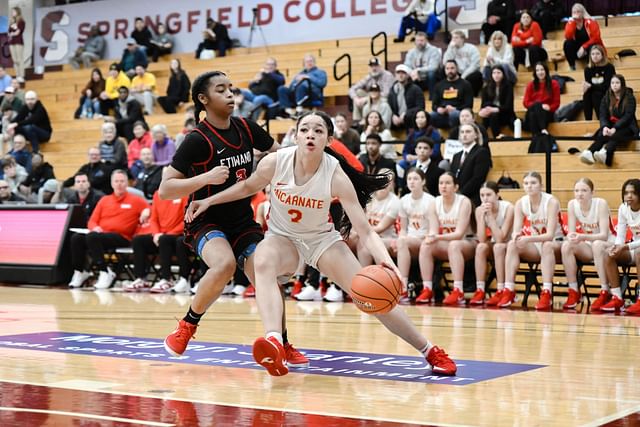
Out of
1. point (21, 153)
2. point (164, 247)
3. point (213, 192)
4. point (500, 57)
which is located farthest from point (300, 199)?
point (21, 153)

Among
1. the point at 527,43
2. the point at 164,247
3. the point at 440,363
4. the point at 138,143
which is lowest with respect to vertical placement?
the point at 440,363

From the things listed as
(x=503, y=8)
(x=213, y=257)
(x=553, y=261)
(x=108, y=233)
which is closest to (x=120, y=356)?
(x=213, y=257)

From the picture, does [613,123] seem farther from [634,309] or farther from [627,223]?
[634,309]

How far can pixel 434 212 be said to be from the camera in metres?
10.9

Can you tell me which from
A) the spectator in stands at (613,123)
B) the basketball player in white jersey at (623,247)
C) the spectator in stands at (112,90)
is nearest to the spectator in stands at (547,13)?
the spectator in stands at (613,123)

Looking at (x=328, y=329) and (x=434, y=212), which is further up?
(x=434, y=212)

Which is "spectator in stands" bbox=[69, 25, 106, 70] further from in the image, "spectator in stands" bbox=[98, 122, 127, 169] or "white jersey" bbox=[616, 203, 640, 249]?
"white jersey" bbox=[616, 203, 640, 249]

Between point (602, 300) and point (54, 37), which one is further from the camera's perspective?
point (54, 37)

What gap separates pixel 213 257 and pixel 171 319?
3.23m

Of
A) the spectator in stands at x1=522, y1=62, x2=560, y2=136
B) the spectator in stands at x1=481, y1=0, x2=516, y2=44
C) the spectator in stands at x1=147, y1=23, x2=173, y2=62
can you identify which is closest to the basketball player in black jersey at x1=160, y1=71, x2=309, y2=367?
the spectator in stands at x1=522, y1=62, x2=560, y2=136

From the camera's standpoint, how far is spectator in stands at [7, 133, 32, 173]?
16.6 m

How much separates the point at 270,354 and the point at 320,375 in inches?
23.4

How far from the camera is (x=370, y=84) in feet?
48.6

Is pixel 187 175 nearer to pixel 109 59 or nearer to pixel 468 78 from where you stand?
pixel 468 78
